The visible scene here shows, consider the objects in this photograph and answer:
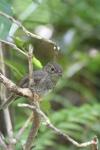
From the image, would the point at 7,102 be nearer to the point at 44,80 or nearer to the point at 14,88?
the point at 44,80

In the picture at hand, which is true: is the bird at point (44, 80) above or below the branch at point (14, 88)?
above

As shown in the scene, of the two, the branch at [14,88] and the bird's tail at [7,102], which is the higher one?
the bird's tail at [7,102]

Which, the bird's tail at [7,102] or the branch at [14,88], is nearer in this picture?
the branch at [14,88]

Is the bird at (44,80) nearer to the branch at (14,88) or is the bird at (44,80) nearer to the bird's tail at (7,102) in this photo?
the bird's tail at (7,102)

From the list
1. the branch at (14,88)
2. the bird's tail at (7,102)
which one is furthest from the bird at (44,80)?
the branch at (14,88)

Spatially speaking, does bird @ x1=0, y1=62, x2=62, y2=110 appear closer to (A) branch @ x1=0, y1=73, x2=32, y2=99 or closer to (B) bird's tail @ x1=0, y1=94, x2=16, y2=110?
(B) bird's tail @ x1=0, y1=94, x2=16, y2=110

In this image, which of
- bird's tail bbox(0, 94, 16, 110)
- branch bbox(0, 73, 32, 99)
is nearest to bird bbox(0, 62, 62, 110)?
bird's tail bbox(0, 94, 16, 110)

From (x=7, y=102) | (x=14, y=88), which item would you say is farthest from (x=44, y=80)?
(x=14, y=88)

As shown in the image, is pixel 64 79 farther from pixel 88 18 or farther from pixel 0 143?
pixel 0 143

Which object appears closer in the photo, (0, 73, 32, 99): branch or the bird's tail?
(0, 73, 32, 99): branch
